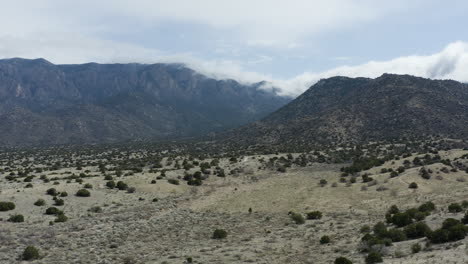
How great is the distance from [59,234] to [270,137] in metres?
110

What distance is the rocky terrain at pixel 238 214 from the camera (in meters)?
25.0

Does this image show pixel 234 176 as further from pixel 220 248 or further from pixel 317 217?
pixel 220 248

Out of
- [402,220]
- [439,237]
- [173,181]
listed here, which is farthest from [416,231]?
[173,181]

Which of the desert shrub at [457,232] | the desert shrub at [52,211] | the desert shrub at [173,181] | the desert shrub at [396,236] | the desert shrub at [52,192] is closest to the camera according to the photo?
the desert shrub at [457,232]

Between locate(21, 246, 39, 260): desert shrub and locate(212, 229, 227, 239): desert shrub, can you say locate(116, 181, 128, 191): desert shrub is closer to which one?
locate(212, 229, 227, 239): desert shrub

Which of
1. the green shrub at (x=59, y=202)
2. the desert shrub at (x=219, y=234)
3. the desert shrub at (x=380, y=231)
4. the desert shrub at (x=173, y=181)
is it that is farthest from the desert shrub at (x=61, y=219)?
the desert shrub at (x=380, y=231)

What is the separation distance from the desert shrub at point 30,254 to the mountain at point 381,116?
316 feet

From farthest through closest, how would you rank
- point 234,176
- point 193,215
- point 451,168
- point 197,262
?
point 234,176
point 451,168
point 193,215
point 197,262

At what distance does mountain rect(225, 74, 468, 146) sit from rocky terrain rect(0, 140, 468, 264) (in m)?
52.7

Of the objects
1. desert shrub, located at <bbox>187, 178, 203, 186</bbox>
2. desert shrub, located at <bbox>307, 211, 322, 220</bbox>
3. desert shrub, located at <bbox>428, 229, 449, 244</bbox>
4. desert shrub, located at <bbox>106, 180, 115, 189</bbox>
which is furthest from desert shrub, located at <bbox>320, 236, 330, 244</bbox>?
desert shrub, located at <bbox>187, 178, 203, 186</bbox>

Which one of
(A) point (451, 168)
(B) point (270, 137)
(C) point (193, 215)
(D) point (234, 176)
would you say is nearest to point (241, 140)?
(B) point (270, 137)

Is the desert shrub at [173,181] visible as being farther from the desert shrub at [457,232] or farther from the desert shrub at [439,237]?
the desert shrub at [457,232]

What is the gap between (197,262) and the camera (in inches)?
957

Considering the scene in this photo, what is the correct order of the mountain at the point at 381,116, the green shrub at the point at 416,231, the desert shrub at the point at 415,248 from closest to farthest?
the desert shrub at the point at 415,248 < the green shrub at the point at 416,231 < the mountain at the point at 381,116
